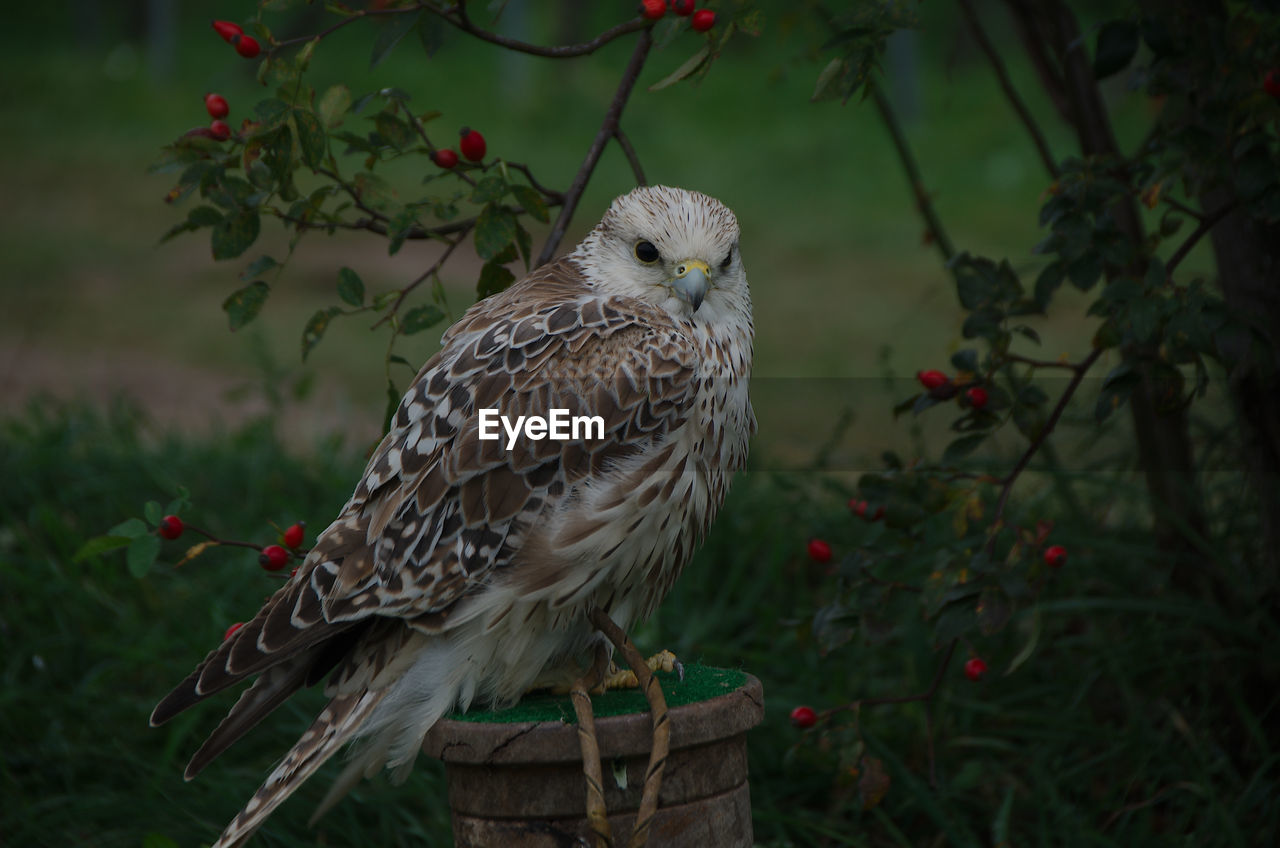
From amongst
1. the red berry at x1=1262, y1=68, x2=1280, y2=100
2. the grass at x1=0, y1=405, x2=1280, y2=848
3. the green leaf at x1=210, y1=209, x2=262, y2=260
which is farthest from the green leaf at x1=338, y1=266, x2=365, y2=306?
the red berry at x1=1262, y1=68, x2=1280, y2=100

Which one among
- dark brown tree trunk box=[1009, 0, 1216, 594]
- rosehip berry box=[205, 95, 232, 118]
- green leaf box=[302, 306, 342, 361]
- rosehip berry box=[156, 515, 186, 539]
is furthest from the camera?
dark brown tree trunk box=[1009, 0, 1216, 594]

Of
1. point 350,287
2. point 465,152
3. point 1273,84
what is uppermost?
point 1273,84

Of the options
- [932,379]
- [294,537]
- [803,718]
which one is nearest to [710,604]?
[803,718]

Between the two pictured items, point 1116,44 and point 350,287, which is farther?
point 1116,44

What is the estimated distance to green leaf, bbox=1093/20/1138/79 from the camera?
7.31ft

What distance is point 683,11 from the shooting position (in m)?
1.91

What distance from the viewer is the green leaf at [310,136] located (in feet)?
6.07

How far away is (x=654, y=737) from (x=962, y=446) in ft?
3.39

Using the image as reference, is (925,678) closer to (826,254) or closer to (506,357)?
(506,357)

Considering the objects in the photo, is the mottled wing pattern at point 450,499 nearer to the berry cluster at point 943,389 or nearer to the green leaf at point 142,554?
the green leaf at point 142,554

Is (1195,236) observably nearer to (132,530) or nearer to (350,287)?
(350,287)

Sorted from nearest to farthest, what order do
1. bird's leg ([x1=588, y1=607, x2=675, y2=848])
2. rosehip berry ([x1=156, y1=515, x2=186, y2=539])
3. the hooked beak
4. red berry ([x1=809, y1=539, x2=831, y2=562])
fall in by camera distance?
bird's leg ([x1=588, y1=607, x2=675, y2=848]) < the hooked beak < rosehip berry ([x1=156, y1=515, x2=186, y2=539]) < red berry ([x1=809, y1=539, x2=831, y2=562])

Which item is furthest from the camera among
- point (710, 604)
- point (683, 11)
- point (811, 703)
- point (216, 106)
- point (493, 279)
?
point (710, 604)

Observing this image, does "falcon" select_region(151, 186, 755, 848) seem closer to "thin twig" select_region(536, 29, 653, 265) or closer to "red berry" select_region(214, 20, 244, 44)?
"thin twig" select_region(536, 29, 653, 265)
